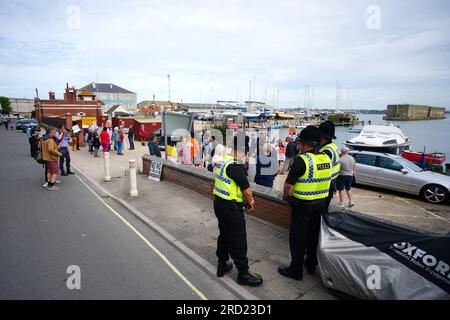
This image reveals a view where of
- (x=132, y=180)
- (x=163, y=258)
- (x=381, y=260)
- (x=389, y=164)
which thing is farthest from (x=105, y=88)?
(x=381, y=260)

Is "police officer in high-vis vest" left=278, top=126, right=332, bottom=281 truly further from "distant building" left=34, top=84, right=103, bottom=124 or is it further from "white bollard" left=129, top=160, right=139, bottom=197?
"distant building" left=34, top=84, right=103, bottom=124

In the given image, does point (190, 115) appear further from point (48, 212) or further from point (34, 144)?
point (34, 144)

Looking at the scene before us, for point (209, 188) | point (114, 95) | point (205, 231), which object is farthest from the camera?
point (114, 95)

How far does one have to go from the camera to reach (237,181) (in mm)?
3576

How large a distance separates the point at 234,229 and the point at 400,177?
8.19 meters

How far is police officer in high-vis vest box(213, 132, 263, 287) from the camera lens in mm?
3613

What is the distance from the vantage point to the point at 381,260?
3.00m

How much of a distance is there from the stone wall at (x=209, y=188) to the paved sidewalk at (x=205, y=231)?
0.62ft

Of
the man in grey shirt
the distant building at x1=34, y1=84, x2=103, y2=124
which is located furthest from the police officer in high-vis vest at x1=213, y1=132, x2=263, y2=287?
the distant building at x1=34, y1=84, x2=103, y2=124

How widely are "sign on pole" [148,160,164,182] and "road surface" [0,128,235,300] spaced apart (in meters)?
2.75

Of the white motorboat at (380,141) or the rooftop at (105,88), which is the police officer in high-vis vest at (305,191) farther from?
the rooftop at (105,88)

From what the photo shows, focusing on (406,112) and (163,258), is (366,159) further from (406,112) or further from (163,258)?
(406,112)
